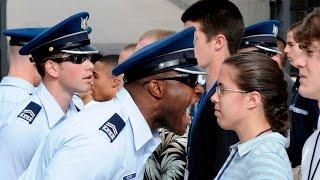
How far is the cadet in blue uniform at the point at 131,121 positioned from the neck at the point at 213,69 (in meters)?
0.59

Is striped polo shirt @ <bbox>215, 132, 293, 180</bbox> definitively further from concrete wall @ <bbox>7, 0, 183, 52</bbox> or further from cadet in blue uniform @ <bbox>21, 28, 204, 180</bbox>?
concrete wall @ <bbox>7, 0, 183, 52</bbox>

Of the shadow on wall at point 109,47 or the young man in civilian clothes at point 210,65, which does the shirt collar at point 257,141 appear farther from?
the shadow on wall at point 109,47

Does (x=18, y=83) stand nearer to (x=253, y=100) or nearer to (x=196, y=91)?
(x=196, y=91)

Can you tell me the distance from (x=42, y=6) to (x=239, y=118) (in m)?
3.93

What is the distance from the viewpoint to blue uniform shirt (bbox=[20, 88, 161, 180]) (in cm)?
205

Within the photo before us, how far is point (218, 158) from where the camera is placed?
270cm

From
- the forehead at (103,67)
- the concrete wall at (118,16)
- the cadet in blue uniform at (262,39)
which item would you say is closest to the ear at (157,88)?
the cadet in blue uniform at (262,39)

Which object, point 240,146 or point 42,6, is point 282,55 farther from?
point 240,146

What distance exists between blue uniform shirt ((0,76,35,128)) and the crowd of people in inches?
16.8

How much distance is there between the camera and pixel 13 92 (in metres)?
3.71

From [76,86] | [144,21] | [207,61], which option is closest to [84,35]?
[76,86]

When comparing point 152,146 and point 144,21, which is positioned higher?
point 152,146

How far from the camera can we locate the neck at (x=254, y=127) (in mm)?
2316

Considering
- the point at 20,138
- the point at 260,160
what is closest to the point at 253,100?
the point at 260,160
